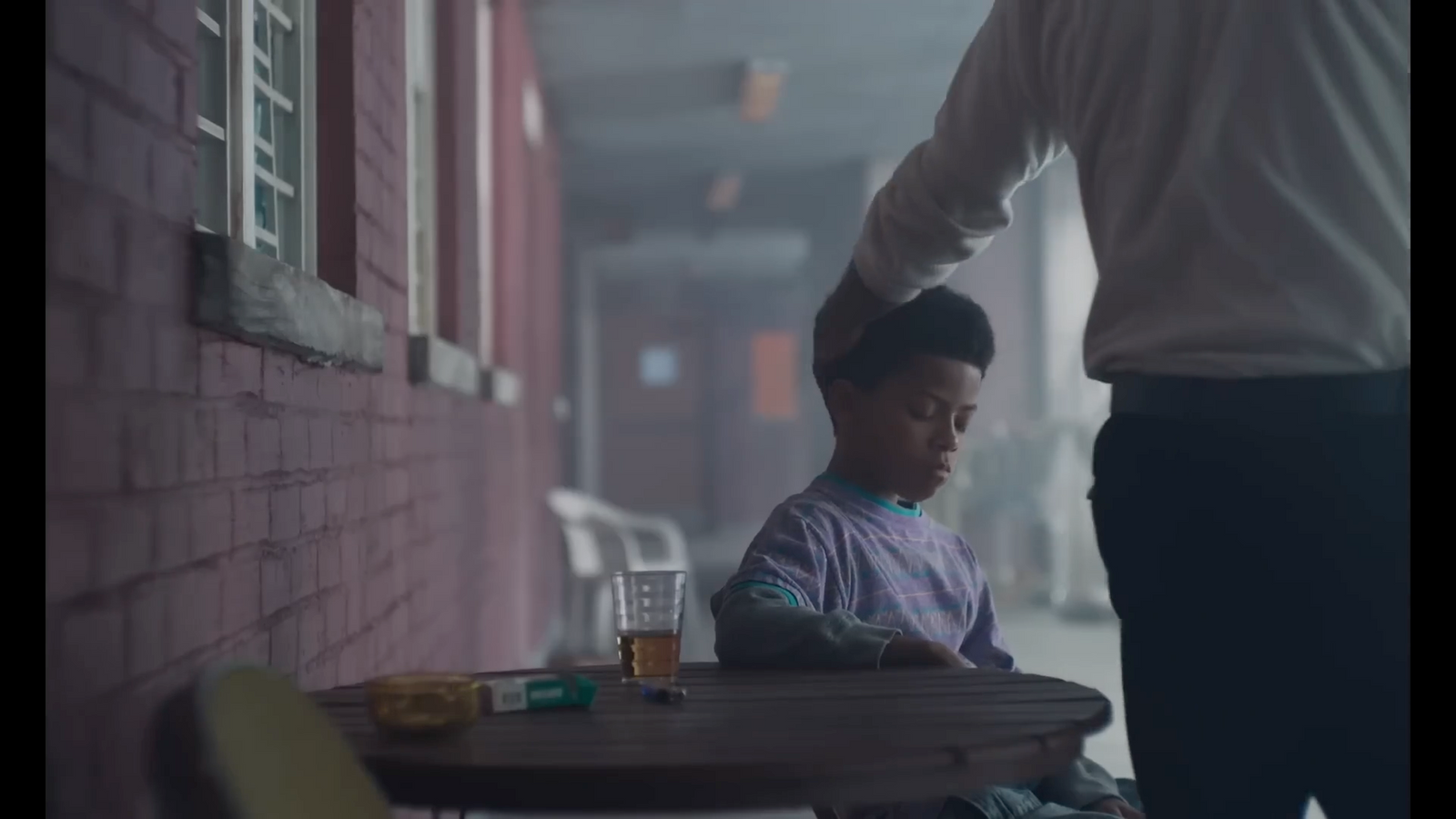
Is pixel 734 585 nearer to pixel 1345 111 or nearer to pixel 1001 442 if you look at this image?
pixel 1345 111

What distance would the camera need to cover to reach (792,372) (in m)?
18.6

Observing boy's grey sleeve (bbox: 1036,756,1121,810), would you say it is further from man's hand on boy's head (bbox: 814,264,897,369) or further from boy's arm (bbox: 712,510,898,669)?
man's hand on boy's head (bbox: 814,264,897,369)

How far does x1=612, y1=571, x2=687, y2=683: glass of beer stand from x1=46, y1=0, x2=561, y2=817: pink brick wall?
38 cm

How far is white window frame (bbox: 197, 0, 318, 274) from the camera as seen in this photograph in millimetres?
1657

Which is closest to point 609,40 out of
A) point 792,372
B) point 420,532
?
point 420,532

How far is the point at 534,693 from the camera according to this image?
123 cm

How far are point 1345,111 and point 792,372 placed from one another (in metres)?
17.6

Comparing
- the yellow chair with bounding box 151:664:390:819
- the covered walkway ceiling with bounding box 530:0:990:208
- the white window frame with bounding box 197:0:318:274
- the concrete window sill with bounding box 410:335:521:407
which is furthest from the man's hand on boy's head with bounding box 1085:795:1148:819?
the covered walkway ceiling with bounding box 530:0:990:208

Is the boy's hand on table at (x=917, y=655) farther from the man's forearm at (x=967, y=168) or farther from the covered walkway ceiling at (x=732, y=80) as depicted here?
the covered walkway ceiling at (x=732, y=80)

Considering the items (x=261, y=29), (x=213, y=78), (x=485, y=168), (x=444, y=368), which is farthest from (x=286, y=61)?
(x=485, y=168)

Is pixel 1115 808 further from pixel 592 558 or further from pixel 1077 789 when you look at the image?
pixel 592 558

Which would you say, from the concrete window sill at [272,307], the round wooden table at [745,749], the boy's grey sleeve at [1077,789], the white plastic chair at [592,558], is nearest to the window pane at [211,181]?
the concrete window sill at [272,307]

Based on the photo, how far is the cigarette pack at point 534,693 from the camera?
1212 millimetres

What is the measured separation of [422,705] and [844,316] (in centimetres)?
82
